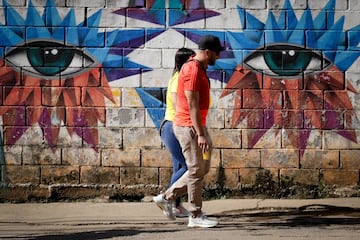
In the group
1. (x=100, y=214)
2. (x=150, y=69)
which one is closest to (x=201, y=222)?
(x=100, y=214)

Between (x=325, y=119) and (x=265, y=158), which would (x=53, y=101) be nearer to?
(x=265, y=158)

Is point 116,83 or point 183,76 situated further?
point 116,83

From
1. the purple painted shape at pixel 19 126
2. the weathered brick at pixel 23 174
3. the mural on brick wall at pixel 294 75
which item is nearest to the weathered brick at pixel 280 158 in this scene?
the mural on brick wall at pixel 294 75

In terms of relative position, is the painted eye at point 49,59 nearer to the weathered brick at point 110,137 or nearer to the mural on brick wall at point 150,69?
the mural on brick wall at point 150,69

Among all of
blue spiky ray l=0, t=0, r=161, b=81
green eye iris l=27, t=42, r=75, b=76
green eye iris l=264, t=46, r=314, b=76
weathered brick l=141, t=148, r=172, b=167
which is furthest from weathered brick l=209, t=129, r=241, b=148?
green eye iris l=27, t=42, r=75, b=76

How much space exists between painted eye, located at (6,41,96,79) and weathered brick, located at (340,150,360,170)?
2848 millimetres

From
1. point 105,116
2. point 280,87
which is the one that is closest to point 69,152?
point 105,116

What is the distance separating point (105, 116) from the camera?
7.78 metres

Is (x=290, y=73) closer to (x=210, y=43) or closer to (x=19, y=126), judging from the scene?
(x=210, y=43)

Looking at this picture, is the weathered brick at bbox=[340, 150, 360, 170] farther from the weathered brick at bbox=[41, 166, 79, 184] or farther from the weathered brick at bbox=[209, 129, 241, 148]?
the weathered brick at bbox=[41, 166, 79, 184]

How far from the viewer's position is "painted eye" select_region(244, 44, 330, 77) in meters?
7.70

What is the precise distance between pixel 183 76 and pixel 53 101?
81.4 inches

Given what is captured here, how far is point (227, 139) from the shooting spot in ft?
25.4

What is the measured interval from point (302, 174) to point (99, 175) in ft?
7.14
